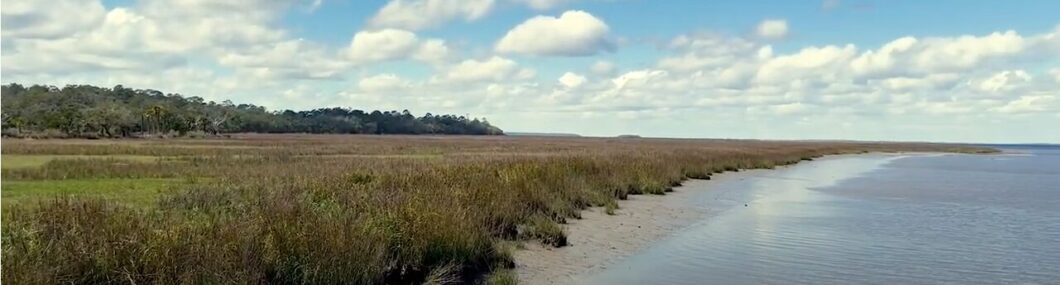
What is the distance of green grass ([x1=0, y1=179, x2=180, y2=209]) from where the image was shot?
17.4 m

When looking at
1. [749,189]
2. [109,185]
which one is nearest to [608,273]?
[109,185]

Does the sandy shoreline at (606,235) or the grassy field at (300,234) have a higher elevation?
the grassy field at (300,234)

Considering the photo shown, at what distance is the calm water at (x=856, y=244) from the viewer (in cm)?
1095

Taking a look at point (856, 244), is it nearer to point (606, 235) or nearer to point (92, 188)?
point (606, 235)

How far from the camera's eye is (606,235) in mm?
14562

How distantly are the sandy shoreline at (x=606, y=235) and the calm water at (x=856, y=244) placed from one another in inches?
14.5

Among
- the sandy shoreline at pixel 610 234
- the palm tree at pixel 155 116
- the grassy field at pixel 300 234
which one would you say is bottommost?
the sandy shoreline at pixel 610 234

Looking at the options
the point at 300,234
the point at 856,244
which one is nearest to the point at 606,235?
the point at 856,244

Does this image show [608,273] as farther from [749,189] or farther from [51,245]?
[749,189]

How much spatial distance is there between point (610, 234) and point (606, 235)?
252mm

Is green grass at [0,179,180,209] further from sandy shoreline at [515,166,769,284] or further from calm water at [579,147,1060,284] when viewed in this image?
calm water at [579,147,1060,284]

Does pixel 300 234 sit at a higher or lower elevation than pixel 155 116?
lower

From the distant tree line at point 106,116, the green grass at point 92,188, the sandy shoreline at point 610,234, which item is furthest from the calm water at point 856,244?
the distant tree line at point 106,116

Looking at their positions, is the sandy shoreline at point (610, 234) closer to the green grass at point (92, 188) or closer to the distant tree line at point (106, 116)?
the green grass at point (92, 188)
